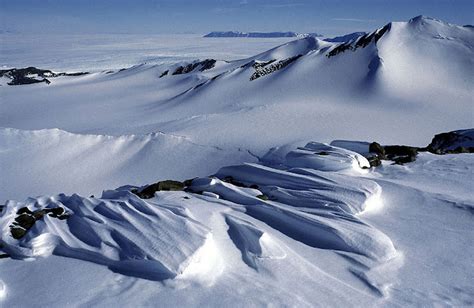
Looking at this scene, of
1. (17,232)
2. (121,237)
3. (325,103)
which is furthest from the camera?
(325,103)

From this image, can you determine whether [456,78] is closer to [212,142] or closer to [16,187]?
[212,142]

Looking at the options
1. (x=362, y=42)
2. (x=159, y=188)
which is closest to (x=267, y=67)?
(x=362, y=42)

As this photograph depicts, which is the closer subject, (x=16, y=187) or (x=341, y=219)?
(x=341, y=219)

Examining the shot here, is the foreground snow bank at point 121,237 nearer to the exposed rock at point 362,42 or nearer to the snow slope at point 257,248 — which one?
the snow slope at point 257,248

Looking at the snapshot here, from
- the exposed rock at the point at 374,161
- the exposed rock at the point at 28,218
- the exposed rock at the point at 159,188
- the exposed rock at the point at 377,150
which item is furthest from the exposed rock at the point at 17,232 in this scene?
the exposed rock at the point at 377,150

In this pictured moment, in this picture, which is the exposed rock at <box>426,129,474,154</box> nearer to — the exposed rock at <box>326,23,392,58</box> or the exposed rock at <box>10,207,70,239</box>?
the exposed rock at <box>10,207,70,239</box>

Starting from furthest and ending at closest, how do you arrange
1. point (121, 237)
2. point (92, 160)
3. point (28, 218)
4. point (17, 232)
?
point (92, 160) → point (28, 218) → point (17, 232) → point (121, 237)

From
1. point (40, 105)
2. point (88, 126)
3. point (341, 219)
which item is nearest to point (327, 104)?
point (88, 126)

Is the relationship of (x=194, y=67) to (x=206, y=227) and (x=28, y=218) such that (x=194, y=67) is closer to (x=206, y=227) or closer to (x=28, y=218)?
(x=28, y=218)
